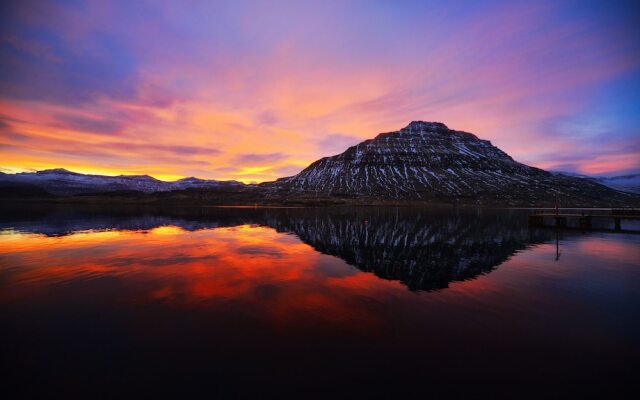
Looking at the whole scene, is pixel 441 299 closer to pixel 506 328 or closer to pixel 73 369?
pixel 506 328

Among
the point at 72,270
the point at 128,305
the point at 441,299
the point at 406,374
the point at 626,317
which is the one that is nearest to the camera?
the point at 406,374

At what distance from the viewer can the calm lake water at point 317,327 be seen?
11766 mm

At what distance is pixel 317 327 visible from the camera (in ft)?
54.7

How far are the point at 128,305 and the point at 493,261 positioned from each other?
3521 cm

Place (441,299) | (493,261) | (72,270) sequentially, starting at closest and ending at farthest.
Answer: (441,299) → (72,270) → (493,261)

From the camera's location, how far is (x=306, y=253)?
3906 centimetres

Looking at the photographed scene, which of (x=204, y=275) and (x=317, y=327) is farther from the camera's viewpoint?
(x=204, y=275)

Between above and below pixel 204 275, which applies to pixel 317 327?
below

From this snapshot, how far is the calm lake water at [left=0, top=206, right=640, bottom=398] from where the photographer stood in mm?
11766

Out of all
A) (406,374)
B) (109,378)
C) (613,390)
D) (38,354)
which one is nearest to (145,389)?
(109,378)

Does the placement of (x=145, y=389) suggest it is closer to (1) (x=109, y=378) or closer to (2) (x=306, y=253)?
(1) (x=109, y=378)

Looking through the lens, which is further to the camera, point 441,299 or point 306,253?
point 306,253

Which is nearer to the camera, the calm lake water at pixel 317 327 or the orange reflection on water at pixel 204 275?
the calm lake water at pixel 317 327

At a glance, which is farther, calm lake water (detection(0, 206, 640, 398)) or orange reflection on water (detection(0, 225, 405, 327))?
orange reflection on water (detection(0, 225, 405, 327))
